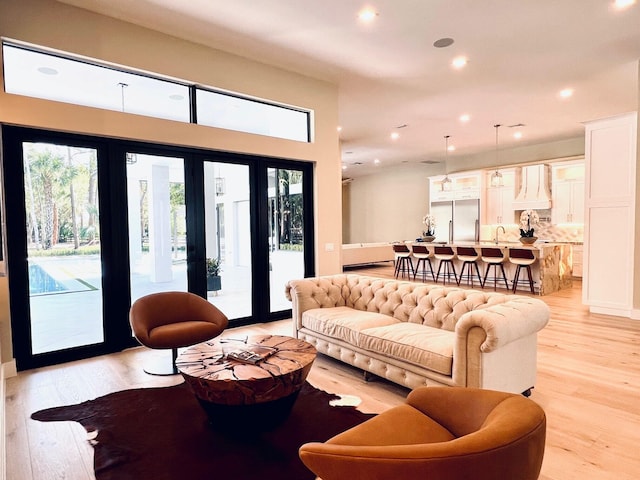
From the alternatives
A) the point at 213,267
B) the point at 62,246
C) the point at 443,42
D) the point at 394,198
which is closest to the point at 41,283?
the point at 62,246

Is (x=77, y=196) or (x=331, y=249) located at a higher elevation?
(x=77, y=196)

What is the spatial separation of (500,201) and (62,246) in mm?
10414

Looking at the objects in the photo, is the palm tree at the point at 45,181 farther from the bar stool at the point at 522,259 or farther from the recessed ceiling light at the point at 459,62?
the bar stool at the point at 522,259

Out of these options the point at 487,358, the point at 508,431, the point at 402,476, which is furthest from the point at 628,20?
the point at 402,476

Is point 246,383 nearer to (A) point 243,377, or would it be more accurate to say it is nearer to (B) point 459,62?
(A) point 243,377

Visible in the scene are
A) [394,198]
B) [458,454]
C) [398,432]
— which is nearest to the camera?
[458,454]

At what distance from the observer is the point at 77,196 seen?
4.06m

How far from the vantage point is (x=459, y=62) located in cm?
→ 518

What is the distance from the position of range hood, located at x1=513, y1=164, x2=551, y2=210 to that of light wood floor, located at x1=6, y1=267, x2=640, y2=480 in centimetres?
565

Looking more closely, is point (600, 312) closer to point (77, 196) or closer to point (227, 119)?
point (227, 119)

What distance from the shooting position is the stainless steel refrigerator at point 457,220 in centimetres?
1100

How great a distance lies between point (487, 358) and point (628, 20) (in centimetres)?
421

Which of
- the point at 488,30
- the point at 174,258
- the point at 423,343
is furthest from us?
the point at 174,258

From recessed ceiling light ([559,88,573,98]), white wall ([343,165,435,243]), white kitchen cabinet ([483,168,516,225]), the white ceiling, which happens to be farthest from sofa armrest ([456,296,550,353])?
white wall ([343,165,435,243])
